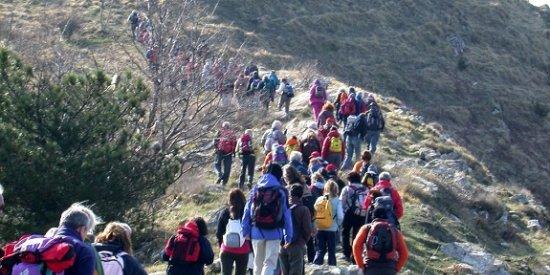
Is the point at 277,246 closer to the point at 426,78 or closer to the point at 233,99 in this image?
the point at 233,99

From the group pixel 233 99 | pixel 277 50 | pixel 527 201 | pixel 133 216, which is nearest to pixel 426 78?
pixel 277 50

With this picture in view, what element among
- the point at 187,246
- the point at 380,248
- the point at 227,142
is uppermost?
the point at 380,248

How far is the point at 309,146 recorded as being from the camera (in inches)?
723

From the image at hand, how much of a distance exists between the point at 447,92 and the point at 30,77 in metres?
33.9

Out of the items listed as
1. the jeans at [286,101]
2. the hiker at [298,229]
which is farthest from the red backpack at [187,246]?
the jeans at [286,101]

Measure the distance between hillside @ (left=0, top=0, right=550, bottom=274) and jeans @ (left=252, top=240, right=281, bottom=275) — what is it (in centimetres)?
534

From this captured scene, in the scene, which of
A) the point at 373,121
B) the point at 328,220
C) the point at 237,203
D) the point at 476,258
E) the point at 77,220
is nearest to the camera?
the point at 77,220

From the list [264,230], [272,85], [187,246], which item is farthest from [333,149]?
[272,85]

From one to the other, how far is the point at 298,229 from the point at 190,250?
70.8 inches

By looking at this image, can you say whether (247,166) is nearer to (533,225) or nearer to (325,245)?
(325,245)

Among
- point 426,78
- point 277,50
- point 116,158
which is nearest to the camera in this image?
point 116,158

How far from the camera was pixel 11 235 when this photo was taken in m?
14.9

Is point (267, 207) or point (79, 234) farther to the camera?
point (267, 207)

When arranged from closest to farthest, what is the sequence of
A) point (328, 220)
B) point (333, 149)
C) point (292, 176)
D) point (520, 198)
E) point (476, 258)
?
1. point (292, 176)
2. point (328, 220)
3. point (476, 258)
4. point (333, 149)
5. point (520, 198)
